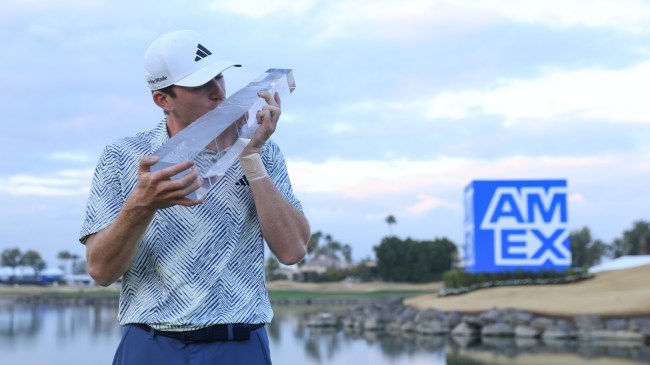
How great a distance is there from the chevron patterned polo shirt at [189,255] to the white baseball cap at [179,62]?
0.73 ft

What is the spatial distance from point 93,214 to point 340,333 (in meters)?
17.3

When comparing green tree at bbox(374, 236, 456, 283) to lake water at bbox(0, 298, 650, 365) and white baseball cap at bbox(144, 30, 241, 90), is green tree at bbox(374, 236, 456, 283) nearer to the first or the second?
lake water at bbox(0, 298, 650, 365)

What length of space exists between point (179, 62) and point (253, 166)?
13.8 inches

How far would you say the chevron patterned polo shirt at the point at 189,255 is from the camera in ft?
7.75

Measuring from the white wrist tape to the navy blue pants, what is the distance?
45 centimetres

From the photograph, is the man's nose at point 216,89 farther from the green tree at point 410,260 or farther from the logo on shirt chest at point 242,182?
the green tree at point 410,260

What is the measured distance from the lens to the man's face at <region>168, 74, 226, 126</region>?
2.41 metres

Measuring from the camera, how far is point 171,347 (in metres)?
2.35

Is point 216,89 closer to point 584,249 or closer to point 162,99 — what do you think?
point 162,99

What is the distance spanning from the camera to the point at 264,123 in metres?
2.37

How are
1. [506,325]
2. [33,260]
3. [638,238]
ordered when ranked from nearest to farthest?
[506,325], [638,238], [33,260]

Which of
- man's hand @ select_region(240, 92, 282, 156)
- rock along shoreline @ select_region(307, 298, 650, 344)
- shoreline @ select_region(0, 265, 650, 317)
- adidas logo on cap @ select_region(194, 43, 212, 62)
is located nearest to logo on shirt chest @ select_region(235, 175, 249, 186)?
man's hand @ select_region(240, 92, 282, 156)

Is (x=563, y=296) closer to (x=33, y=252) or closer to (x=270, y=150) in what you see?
(x=270, y=150)

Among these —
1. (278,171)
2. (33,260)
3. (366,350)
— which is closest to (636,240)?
(366,350)
